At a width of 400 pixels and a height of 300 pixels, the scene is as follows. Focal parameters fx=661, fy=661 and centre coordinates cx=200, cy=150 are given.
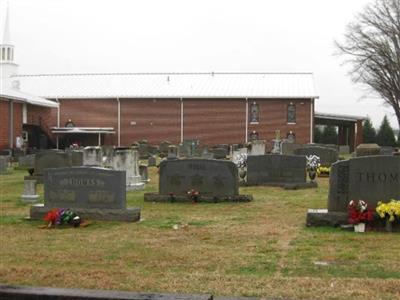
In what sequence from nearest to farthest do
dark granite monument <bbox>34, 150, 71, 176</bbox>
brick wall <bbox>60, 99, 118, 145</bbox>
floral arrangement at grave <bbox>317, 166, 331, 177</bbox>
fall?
dark granite monument <bbox>34, 150, 71, 176</bbox> → floral arrangement at grave <bbox>317, 166, 331, 177</bbox> → brick wall <bbox>60, 99, 118, 145</bbox>

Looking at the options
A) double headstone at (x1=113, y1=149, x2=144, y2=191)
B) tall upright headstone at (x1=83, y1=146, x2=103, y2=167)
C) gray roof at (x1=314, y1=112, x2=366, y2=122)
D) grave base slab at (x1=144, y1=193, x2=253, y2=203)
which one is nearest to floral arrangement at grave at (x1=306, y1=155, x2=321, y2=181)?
grave base slab at (x1=144, y1=193, x2=253, y2=203)

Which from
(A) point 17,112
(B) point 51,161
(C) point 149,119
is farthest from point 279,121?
(B) point 51,161

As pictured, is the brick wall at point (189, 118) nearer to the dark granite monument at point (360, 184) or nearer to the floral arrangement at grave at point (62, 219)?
the floral arrangement at grave at point (62, 219)

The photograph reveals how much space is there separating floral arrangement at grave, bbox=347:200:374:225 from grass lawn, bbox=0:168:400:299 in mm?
324

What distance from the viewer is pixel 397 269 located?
7.79m

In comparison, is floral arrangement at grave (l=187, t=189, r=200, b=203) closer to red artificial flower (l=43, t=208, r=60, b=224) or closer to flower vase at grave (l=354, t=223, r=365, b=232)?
red artificial flower (l=43, t=208, r=60, b=224)

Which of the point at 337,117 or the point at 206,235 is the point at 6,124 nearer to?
the point at 337,117

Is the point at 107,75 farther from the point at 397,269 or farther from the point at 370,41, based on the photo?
the point at 397,269

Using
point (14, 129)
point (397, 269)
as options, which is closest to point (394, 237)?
point (397, 269)

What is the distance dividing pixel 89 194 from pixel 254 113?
1821 inches

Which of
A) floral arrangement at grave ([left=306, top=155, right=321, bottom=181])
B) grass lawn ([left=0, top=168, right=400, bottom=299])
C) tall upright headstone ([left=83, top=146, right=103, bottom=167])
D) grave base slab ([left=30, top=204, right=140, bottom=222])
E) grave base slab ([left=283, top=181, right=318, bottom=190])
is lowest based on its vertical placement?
grass lawn ([left=0, top=168, right=400, bottom=299])

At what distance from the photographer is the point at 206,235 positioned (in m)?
10.8

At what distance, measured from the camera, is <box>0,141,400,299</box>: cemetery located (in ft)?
23.7

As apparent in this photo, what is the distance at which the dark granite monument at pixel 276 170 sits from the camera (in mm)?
19609
